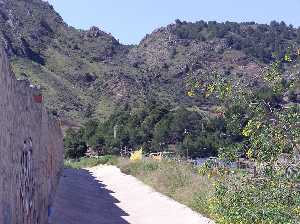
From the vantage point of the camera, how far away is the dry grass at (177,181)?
66.5 feet

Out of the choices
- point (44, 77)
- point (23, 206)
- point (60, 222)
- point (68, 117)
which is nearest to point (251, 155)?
point (23, 206)

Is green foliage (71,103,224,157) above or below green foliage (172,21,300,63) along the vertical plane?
below

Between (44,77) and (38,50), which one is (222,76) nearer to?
(44,77)

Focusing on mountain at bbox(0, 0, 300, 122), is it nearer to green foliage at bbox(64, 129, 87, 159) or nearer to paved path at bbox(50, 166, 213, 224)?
green foliage at bbox(64, 129, 87, 159)

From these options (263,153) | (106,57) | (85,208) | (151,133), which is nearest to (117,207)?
(85,208)

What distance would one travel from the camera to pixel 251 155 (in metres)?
7.43

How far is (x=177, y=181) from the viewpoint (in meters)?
26.2

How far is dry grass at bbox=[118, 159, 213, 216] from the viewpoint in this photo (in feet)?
66.5

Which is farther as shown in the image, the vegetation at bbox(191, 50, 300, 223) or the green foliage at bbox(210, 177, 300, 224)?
the vegetation at bbox(191, 50, 300, 223)

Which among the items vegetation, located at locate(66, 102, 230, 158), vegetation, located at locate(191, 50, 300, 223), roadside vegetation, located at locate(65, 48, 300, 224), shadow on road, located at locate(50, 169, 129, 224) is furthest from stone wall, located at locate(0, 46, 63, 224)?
vegetation, located at locate(66, 102, 230, 158)

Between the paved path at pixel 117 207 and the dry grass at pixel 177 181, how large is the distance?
43 cm

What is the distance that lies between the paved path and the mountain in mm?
49858

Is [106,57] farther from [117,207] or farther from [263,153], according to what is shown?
[263,153]

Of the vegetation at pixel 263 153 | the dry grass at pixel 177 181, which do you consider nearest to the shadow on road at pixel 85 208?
the dry grass at pixel 177 181
